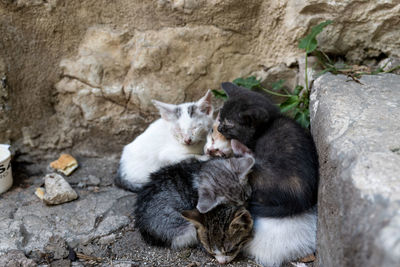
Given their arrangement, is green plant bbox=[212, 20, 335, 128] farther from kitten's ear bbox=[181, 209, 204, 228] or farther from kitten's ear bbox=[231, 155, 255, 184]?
kitten's ear bbox=[181, 209, 204, 228]

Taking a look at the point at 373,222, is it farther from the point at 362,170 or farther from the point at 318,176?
the point at 318,176

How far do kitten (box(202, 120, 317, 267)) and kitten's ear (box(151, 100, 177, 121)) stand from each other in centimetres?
140

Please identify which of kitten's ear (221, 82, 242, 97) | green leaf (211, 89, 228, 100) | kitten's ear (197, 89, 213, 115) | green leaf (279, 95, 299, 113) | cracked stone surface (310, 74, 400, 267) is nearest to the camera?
cracked stone surface (310, 74, 400, 267)

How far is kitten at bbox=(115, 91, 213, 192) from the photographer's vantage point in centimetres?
382

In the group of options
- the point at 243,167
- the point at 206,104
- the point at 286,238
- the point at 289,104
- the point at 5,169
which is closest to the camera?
the point at 286,238

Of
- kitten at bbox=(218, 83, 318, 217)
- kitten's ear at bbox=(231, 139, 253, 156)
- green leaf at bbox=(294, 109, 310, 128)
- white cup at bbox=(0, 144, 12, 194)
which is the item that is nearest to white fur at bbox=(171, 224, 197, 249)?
kitten at bbox=(218, 83, 318, 217)

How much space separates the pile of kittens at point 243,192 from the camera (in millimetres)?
2740

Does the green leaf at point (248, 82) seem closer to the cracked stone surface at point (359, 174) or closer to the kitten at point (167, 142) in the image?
the kitten at point (167, 142)

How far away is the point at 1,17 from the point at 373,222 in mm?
3800

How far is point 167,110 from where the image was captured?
12.7ft

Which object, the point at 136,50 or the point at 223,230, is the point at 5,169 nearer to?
the point at 136,50

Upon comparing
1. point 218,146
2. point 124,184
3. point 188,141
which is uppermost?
point 218,146

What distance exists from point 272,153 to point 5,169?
260 cm

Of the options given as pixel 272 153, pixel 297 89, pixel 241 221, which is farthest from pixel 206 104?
pixel 241 221
